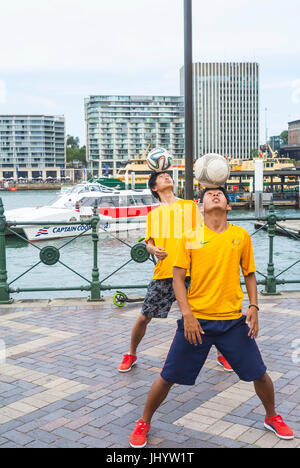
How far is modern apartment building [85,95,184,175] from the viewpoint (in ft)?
260

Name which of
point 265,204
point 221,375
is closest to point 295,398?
point 221,375

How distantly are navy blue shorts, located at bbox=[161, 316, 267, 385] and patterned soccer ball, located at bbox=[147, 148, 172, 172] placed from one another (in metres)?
1.45

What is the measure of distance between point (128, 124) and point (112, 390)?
9590 centimetres

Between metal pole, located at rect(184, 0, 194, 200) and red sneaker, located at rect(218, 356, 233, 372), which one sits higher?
metal pole, located at rect(184, 0, 194, 200)

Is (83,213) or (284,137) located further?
(284,137)

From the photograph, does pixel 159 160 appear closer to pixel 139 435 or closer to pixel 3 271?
pixel 139 435

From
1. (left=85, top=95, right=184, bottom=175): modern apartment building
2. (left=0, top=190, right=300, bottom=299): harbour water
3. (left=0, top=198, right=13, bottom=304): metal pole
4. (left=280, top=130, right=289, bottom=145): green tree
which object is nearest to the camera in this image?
(left=0, top=198, right=13, bottom=304): metal pole

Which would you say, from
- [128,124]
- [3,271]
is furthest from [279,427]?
[128,124]

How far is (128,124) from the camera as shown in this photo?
320ft

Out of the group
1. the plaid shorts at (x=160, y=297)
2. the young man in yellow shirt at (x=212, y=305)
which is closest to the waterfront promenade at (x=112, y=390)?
the young man in yellow shirt at (x=212, y=305)

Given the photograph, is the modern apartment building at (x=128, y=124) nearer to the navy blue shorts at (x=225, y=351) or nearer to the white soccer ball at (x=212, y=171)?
the white soccer ball at (x=212, y=171)

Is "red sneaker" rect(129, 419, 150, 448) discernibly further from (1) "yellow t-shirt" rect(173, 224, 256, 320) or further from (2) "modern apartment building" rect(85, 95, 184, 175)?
(2) "modern apartment building" rect(85, 95, 184, 175)

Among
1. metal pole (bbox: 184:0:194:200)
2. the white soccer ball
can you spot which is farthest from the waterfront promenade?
metal pole (bbox: 184:0:194:200)

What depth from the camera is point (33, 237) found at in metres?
24.8
